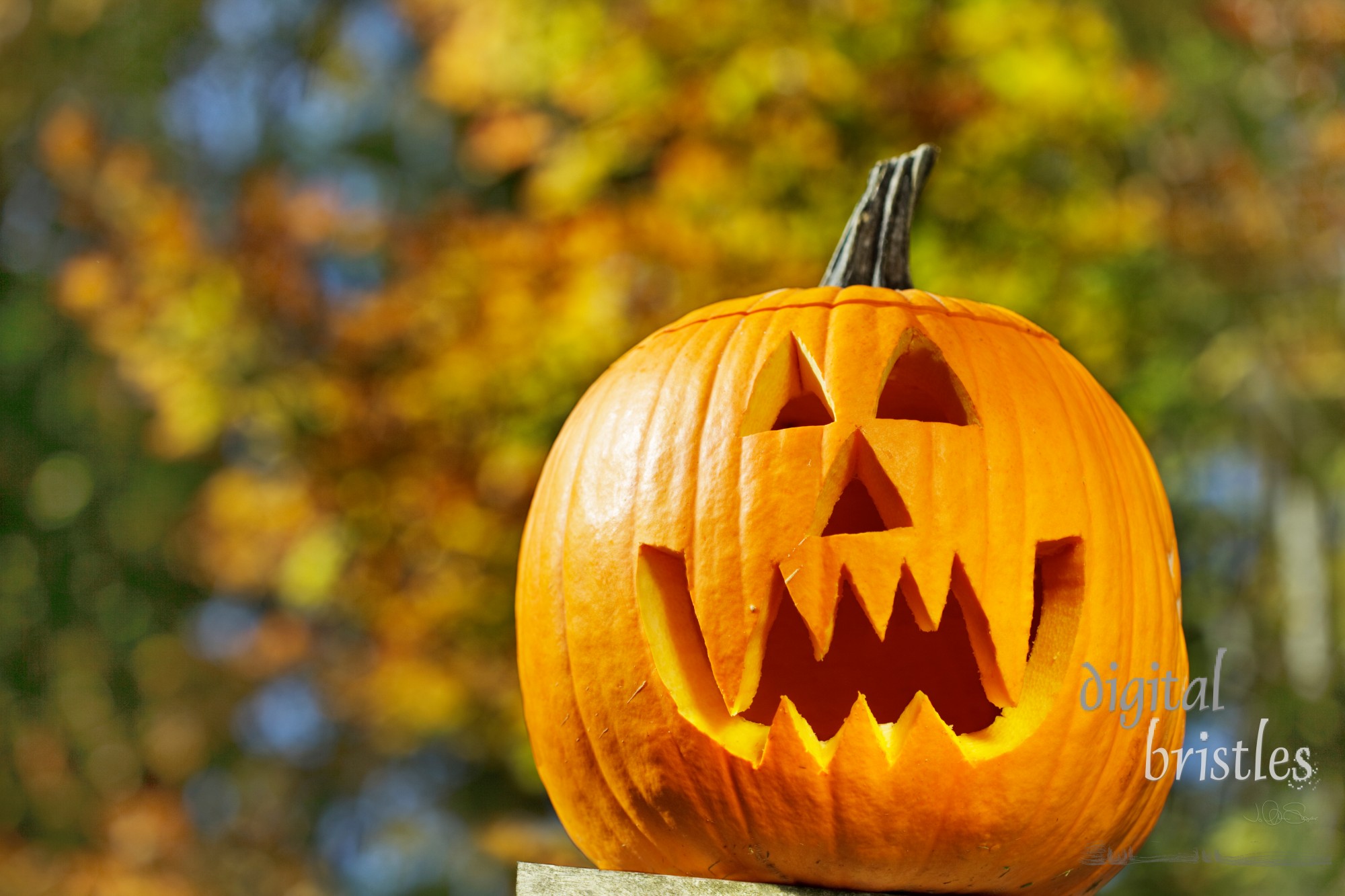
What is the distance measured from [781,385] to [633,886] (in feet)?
2.18

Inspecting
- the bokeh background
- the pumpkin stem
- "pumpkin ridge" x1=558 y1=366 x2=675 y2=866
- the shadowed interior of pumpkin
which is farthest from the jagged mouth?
the bokeh background

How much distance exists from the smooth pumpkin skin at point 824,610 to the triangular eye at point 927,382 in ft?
0.07

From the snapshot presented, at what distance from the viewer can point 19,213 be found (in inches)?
286

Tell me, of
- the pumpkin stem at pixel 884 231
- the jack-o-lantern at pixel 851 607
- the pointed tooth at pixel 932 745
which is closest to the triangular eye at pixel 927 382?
the jack-o-lantern at pixel 851 607

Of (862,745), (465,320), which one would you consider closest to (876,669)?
(862,745)

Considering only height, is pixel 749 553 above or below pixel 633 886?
above

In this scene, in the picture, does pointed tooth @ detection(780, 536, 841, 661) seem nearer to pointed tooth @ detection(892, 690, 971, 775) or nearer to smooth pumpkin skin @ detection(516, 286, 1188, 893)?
smooth pumpkin skin @ detection(516, 286, 1188, 893)

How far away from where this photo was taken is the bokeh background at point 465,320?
4.49 meters

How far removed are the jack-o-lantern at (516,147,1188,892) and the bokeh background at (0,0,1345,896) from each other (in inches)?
82.0

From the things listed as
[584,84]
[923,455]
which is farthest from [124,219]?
[923,455]

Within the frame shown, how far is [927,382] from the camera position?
1648 millimetres

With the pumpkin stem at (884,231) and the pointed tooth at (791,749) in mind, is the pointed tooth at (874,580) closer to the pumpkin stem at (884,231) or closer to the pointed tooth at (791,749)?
the pointed tooth at (791,749)

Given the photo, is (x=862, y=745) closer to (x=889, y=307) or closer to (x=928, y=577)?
(x=928, y=577)

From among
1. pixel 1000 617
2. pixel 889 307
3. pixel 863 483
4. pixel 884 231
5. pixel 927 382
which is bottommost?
pixel 1000 617
